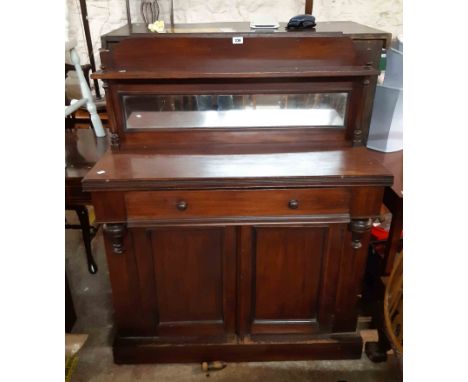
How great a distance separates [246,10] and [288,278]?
88.7 inches

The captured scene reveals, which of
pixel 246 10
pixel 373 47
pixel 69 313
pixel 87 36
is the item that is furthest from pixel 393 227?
pixel 87 36

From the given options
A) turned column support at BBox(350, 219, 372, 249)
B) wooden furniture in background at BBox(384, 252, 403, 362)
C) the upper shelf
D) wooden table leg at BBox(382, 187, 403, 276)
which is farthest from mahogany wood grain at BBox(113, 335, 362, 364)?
the upper shelf

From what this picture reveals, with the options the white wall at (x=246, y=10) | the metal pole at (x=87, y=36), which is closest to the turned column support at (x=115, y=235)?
the metal pole at (x=87, y=36)

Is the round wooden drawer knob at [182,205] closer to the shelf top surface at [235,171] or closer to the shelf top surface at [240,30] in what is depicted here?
the shelf top surface at [235,171]

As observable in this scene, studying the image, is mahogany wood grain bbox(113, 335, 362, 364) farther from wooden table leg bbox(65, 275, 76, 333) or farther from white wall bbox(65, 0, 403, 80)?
white wall bbox(65, 0, 403, 80)

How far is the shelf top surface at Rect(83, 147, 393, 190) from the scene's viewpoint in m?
1.09

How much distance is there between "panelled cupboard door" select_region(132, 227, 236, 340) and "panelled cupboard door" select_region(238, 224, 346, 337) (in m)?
0.06

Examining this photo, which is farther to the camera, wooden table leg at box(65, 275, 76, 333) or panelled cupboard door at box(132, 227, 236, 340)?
wooden table leg at box(65, 275, 76, 333)

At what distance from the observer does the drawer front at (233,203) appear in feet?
3.69

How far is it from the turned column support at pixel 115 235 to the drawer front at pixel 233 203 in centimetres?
5

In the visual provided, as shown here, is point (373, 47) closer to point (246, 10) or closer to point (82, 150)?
point (82, 150)
